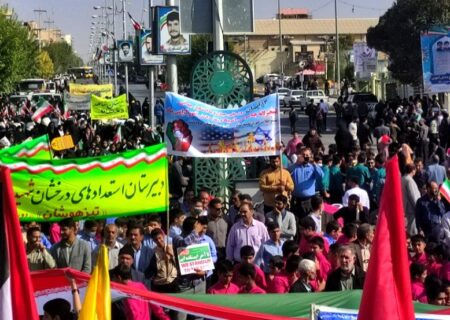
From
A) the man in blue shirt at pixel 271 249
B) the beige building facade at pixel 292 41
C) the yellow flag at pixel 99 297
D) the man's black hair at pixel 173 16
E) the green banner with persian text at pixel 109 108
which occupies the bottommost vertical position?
the man in blue shirt at pixel 271 249

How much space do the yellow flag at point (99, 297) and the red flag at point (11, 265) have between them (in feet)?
2.15

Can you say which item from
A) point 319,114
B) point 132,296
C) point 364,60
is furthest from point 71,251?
point 364,60

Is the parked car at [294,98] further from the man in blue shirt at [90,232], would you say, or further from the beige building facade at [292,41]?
the man in blue shirt at [90,232]

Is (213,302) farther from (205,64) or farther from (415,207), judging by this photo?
(205,64)

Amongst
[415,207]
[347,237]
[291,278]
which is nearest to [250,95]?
[415,207]

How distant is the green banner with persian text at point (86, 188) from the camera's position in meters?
10.8

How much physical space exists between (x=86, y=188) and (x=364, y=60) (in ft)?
169

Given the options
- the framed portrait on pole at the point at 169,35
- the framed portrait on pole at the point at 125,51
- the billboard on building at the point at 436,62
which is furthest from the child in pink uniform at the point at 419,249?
the framed portrait on pole at the point at 125,51

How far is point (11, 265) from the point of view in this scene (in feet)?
20.2

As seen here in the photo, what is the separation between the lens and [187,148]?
15.3 m

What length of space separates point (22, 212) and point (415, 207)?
5327 millimetres

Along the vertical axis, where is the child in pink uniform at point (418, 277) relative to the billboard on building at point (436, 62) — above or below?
below

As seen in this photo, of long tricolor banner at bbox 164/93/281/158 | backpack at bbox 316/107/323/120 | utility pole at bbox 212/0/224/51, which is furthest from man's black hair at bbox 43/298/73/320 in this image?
backpack at bbox 316/107/323/120

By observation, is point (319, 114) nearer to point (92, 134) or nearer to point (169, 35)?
point (92, 134)
